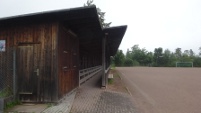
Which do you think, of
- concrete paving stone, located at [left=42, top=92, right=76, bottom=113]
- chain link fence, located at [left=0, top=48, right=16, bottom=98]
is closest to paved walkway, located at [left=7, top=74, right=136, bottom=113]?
concrete paving stone, located at [left=42, top=92, right=76, bottom=113]

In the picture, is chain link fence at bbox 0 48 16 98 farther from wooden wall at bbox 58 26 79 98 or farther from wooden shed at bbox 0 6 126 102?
wooden wall at bbox 58 26 79 98

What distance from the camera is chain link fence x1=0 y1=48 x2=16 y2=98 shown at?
8.62 metres

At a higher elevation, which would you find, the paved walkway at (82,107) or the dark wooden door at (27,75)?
the dark wooden door at (27,75)

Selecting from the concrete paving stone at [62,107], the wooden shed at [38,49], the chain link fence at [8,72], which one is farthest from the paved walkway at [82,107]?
the chain link fence at [8,72]

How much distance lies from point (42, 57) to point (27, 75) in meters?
0.87

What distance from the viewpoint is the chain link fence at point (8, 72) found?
8617 mm

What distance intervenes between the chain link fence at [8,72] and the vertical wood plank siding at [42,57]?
0.25 metres

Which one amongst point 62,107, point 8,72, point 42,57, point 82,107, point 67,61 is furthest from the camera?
point 67,61

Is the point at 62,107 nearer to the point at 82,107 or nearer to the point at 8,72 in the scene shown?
the point at 82,107

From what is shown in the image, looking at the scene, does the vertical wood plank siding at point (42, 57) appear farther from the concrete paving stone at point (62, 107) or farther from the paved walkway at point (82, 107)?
the paved walkway at point (82, 107)

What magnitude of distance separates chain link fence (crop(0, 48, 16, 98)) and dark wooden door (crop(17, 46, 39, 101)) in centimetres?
22

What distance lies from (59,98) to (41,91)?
0.72m

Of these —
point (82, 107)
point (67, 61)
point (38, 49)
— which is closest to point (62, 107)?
point (82, 107)

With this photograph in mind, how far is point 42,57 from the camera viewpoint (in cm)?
870
